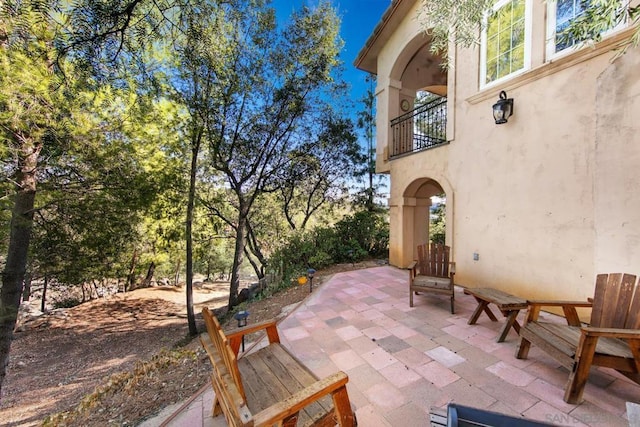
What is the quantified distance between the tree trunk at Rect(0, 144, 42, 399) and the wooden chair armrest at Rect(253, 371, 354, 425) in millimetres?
5974

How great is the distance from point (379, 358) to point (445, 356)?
684mm

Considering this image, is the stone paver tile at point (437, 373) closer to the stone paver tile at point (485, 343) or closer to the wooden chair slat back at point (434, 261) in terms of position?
the stone paver tile at point (485, 343)

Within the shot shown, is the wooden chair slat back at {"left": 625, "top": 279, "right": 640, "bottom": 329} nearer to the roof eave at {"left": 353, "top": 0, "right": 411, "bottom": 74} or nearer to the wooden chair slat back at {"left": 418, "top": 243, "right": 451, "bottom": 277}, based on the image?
the wooden chair slat back at {"left": 418, "top": 243, "right": 451, "bottom": 277}

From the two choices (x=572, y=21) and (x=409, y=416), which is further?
(x=572, y=21)

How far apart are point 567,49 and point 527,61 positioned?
0.48 m

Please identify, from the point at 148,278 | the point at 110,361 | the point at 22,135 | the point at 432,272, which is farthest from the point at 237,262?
the point at 148,278

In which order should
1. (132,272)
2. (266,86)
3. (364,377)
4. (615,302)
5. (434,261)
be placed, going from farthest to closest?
(132,272), (266,86), (434,261), (364,377), (615,302)

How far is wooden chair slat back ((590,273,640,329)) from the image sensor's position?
212cm

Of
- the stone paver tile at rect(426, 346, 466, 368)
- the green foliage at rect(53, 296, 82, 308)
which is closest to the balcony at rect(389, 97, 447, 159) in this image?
the stone paver tile at rect(426, 346, 466, 368)

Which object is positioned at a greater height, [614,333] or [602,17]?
[602,17]

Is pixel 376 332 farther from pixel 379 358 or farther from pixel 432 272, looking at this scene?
pixel 432 272

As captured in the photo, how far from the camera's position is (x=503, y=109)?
3.88 m

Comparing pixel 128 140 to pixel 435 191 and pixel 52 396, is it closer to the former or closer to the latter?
pixel 52 396

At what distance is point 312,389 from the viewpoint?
1.41m
